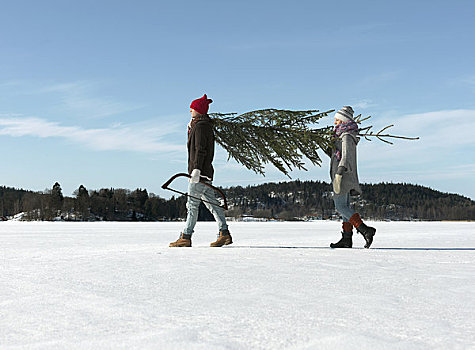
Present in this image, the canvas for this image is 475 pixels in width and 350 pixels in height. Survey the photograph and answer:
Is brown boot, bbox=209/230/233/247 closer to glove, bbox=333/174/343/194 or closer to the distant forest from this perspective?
glove, bbox=333/174/343/194

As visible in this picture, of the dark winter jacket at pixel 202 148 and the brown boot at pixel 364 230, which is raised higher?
the dark winter jacket at pixel 202 148

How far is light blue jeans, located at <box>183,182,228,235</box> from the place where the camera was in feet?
20.9

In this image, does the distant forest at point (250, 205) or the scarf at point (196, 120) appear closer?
the scarf at point (196, 120)

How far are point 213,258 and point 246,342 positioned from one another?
281 centimetres

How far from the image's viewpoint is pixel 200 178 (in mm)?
6336

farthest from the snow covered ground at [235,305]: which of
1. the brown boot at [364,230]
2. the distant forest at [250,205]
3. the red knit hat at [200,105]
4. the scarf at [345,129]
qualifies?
the distant forest at [250,205]

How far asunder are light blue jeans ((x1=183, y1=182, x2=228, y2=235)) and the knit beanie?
2.28 m

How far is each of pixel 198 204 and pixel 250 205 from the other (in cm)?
15381

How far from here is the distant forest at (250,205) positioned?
301ft

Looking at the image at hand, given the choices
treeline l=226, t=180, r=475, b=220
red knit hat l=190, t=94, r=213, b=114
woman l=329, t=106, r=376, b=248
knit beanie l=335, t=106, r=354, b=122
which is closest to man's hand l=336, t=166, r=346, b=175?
woman l=329, t=106, r=376, b=248

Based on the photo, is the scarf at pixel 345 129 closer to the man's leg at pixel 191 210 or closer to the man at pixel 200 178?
the man at pixel 200 178

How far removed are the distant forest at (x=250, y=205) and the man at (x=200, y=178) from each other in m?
62.1

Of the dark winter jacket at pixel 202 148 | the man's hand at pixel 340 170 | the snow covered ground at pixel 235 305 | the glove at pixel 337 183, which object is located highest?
the dark winter jacket at pixel 202 148

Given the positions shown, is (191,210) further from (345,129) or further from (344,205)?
(345,129)
